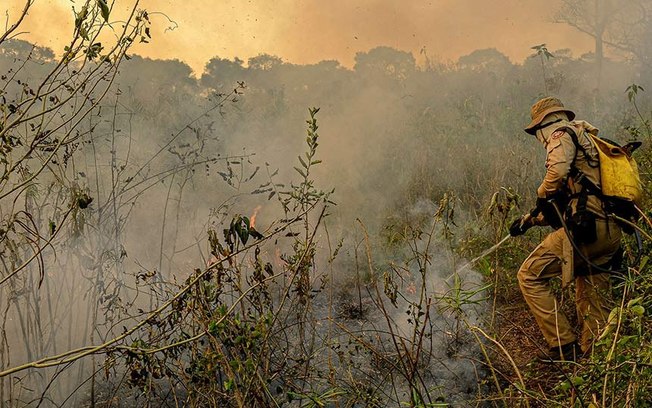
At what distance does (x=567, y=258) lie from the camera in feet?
12.5

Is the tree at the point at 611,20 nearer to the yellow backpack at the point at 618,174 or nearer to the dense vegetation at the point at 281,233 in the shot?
the dense vegetation at the point at 281,233

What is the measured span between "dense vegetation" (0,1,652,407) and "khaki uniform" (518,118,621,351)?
0.75 feet

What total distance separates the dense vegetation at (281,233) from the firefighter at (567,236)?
24 centimetres

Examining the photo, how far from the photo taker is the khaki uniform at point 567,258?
371 cm

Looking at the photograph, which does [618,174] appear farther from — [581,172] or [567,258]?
[567,258]

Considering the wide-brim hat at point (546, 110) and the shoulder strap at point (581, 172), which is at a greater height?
the wide-brim hat at point (546, 110)

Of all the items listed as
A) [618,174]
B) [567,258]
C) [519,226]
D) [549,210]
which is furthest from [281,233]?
[618,174]

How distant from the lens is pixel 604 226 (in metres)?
3.71

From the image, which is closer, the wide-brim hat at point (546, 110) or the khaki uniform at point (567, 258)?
the khaki uniform at point (567, 258)

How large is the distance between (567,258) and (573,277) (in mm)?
133

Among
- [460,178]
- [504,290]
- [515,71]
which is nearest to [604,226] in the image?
[504,290]

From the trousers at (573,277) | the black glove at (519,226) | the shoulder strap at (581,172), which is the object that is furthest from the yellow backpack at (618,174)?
the black glove at (519,226)

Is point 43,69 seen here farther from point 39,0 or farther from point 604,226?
point 604,226

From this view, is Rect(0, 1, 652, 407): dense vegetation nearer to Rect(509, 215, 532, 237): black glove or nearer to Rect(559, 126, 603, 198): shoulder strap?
Rect(509, 215, 532, 237): black glove
